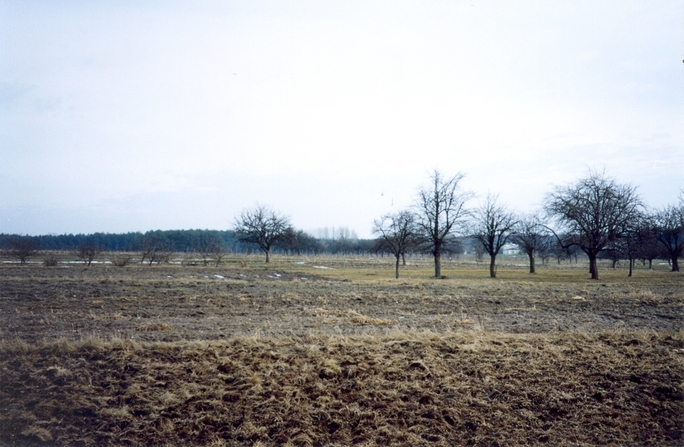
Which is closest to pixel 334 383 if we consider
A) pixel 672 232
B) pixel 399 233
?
pixel 399 233

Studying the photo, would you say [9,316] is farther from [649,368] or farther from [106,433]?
[649,368]

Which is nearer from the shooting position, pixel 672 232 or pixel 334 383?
pixel 334 383

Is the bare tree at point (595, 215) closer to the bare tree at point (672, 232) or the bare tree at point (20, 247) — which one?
the bare tree at point (672, 232)

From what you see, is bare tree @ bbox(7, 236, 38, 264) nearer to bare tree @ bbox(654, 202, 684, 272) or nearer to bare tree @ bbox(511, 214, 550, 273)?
bare tree @ bbox(511, 214, 550, 273)

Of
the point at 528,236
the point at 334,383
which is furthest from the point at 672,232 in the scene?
the point at 334,383

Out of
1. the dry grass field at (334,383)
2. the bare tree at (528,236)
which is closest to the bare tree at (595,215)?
the bare tree at (528,236)

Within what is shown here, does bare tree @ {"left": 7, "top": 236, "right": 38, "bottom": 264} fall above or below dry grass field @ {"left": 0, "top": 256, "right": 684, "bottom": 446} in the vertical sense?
above

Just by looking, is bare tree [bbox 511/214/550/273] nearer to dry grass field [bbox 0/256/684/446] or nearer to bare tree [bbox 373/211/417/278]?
bare tree [bbox 373/211/417/278]

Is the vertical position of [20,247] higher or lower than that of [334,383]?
higher

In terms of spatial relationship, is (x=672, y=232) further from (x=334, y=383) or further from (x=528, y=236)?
(x=334, y=383)

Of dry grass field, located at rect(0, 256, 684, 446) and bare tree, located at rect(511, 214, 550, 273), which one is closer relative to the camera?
dry grass field, located at rect(0, 256, 684, 446)

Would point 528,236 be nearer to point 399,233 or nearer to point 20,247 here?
point 399,233

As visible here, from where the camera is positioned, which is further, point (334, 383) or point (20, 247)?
point (20, 247)

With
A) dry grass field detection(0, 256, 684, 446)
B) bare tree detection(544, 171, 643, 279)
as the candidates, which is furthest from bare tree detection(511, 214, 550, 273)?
dry grass field detection(0, 256, 684, 446)
